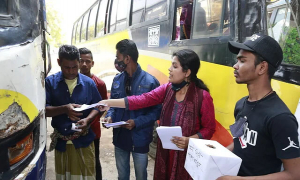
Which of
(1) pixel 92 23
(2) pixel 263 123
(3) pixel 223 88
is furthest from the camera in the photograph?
(1) pixel 92 23

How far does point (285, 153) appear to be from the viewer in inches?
43.9

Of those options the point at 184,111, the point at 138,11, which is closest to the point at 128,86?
the point at 184,111

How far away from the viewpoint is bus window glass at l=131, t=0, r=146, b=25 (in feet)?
14.3

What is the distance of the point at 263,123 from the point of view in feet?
4.00

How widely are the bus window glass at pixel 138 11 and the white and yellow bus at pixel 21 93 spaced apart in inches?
110

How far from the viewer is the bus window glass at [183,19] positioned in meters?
3.00

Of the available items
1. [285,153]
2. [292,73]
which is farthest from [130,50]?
[285,153]

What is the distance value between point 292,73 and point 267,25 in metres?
0.46

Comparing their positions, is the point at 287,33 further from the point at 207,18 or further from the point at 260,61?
the point at 207,18

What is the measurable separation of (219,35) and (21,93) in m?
1.82

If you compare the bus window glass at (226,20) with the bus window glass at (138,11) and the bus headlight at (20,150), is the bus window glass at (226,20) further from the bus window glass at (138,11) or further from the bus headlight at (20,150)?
the bus window glass at (138,11)

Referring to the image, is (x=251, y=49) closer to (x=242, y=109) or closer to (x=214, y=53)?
(x=242, y=109)

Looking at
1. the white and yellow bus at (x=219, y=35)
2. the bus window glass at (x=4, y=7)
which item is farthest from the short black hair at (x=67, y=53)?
the white and yellow bus at (x=219, y=35)

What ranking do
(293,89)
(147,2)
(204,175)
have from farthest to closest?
(147,2), (293,89), (204,175)
